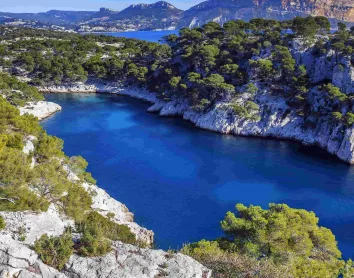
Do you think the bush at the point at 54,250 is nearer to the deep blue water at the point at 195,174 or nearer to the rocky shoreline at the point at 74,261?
the rocky shoreline at the point at 74,261

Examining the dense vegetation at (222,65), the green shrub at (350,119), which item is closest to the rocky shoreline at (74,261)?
the green shrub at (350,119)

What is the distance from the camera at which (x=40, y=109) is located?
58875 millimetres

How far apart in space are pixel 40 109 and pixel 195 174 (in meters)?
34.0

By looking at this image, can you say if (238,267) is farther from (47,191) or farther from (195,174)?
(195,174)

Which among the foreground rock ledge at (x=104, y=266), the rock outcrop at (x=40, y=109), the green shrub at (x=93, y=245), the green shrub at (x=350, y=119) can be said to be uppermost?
the green shrub at (x=350, y=119)

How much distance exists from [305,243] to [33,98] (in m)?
53.8

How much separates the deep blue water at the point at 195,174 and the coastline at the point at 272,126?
53.5 inches

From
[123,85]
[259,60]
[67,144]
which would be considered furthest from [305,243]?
[123,85]

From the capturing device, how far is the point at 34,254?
A: 12.5 m

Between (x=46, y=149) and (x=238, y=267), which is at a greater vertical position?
(x=46, y=149)

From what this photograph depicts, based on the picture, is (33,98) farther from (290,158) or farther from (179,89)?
(290,158)

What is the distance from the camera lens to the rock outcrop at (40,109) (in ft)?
186

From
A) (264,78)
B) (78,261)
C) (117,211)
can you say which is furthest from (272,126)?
(78,261)

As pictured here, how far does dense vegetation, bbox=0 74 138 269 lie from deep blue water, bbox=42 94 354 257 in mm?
6560
